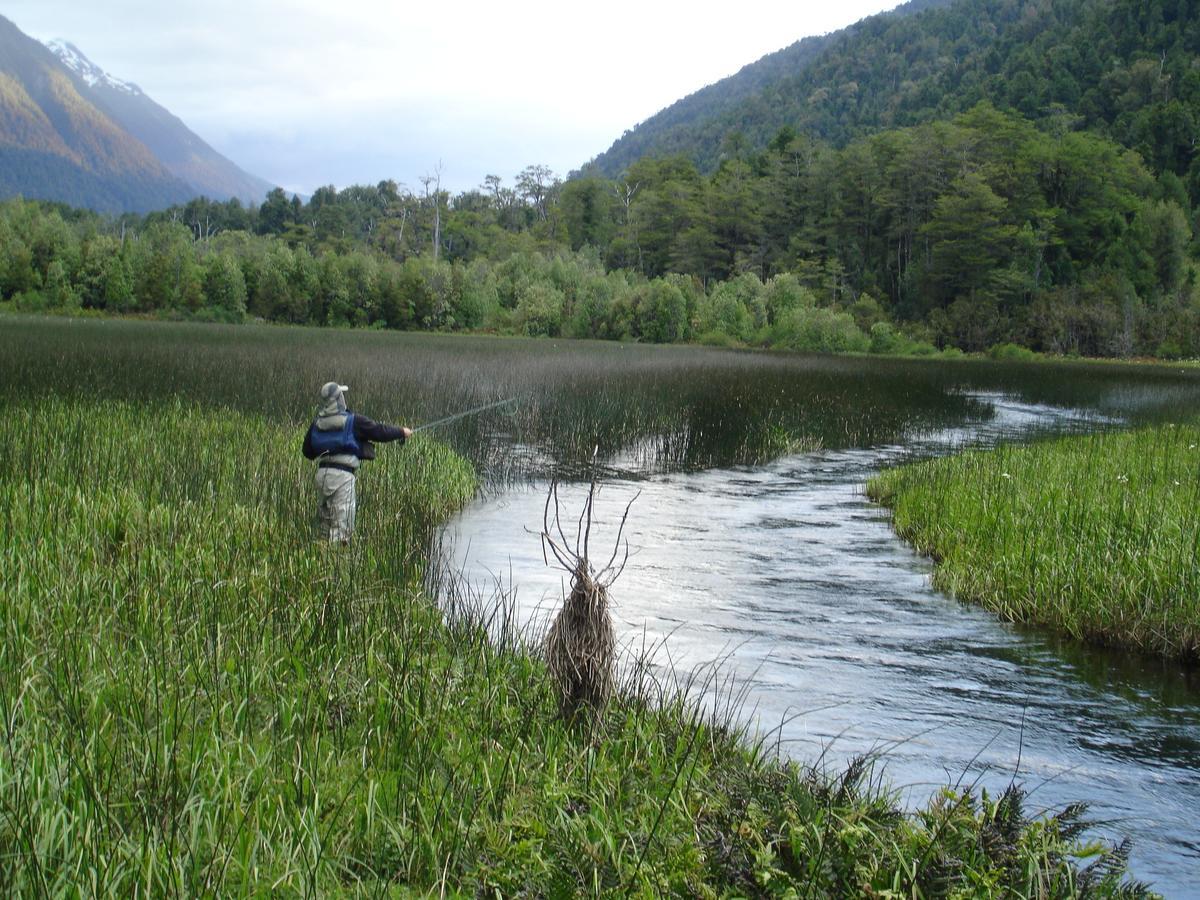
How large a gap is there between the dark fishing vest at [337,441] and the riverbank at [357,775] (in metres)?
2.19

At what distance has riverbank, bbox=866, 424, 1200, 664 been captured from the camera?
8.19m

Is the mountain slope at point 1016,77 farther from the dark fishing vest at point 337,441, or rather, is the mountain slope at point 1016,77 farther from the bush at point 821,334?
the dark fishing vest at point 337,441

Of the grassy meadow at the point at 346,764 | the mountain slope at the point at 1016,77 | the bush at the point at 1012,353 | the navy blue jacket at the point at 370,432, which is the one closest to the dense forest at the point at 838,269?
the bush at the point at 1012,353

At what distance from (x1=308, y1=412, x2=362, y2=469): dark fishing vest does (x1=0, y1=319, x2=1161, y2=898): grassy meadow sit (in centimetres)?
85

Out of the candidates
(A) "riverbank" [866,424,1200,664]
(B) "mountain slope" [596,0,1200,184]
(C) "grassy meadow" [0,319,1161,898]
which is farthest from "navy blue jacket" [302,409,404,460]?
(B) "mountain slope" [596,0,1200,184]

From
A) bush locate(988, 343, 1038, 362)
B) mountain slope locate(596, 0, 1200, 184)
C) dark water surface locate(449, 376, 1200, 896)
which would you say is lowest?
dark water surface locate(449, 376, 1200, 896)

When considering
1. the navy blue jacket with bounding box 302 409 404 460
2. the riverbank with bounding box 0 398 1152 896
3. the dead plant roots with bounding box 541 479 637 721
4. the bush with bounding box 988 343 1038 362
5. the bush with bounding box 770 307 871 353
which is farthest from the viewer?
the bush with bounding box 988 343 1038 362

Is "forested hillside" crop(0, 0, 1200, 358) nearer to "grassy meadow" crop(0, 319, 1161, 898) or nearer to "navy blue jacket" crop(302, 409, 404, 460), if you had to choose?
"navy blue jacket" crop(302, 409, 404, 460)

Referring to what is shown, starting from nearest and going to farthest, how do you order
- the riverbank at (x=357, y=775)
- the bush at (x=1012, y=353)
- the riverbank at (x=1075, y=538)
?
the riverbank at (x=357, y=775)
the riverbank at (x=1075, y=538)
the bush at (x=1012, y=353)

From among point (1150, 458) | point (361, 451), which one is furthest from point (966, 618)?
point (1150, 458)

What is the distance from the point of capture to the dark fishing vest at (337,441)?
910 centimetres

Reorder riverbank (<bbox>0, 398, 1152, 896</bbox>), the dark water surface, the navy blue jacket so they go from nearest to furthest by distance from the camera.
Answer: riverbank (<bbox>0, 398, 1152, 896</bbox>) < the dark water surface < the navy blue jacket

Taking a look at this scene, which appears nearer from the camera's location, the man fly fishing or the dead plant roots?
the dead plant roots

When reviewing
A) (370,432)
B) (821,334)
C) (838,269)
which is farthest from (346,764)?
(838,269)
